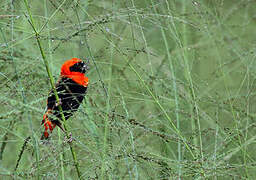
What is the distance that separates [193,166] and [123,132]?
0.30 meters

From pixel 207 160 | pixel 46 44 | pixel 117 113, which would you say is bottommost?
pixel 207 160

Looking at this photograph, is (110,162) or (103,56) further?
(103,56)

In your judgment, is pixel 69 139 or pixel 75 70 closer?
pixel 69 139

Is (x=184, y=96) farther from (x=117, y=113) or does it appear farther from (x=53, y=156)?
(x=53, y=156)

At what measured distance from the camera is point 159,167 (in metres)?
1.64

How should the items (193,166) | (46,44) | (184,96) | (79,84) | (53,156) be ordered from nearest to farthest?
1. (53,156)
2. (193,166)
3. (46,44)
4. (184,96)
5. (79,84)

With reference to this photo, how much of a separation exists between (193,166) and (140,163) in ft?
0.68

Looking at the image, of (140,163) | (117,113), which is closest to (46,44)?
(117,113)

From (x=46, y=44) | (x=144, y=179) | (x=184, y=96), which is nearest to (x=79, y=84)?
(x=46, y=44)

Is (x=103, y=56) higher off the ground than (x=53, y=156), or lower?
higher

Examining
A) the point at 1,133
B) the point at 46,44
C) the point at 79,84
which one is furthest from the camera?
the point at 79,84

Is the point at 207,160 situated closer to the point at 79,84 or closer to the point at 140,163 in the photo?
the point at 140,163

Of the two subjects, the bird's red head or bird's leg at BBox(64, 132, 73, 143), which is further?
the bird's red head

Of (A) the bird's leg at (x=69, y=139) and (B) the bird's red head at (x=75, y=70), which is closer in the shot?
(A) the bird's leg at (x=69, y=139)
